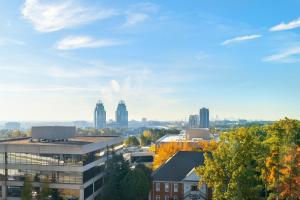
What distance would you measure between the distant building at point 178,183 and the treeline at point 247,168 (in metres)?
16.0

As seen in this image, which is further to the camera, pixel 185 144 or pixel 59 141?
pixel 185 144

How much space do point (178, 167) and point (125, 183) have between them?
9.25m

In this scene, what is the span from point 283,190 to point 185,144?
53.9m

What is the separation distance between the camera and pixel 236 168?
3478cm

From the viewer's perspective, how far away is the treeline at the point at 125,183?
51.0 metres

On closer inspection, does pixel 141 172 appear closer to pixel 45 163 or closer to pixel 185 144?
pixel 45 163

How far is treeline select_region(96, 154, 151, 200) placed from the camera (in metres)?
51.0

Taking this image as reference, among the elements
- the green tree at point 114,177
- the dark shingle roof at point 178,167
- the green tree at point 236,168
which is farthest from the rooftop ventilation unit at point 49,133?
the green tree at point 236,168

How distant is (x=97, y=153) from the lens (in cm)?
5712

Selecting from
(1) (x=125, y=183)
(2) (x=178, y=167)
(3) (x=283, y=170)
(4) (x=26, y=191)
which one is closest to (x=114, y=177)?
(1) (x=125, y=183)

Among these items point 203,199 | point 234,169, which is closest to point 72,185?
point 203,199

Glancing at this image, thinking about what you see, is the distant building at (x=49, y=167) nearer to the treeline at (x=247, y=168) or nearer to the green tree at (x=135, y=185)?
the green tree at (x=135, y=185)

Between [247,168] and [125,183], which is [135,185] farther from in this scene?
[247,168]

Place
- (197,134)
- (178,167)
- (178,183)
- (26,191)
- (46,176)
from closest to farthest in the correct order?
(26,191) → (46,176) → (178,183) → (178,167) → (197,134)
